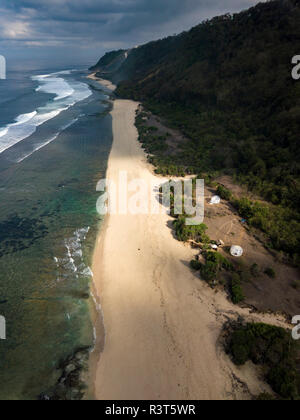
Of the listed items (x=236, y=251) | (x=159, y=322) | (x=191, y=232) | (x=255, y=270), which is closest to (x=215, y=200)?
(x=191, y=232)

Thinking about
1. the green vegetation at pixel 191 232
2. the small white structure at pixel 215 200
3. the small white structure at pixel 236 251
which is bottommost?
the small white structure at pixel 236 251

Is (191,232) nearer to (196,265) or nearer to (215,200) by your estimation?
(196,265)

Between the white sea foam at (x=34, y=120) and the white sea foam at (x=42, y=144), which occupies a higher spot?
the white sea foam at (x=34, y=120)

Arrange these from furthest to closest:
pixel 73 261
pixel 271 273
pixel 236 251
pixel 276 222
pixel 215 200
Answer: pixel 215 200, pixel 276 222, pixel 73 261, pixel 236 251, pixel 271 273

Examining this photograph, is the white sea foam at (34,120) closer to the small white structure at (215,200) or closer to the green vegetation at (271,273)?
the small white structure at (215,200)

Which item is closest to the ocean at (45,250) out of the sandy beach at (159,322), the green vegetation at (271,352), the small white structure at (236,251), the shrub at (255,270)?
the sandy beach at (159,322)

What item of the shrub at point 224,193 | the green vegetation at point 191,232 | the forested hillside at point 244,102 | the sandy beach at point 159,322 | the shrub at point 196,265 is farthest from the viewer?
the forested hillside at point 244,102

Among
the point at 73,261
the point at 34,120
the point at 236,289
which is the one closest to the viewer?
the point at 236,289
